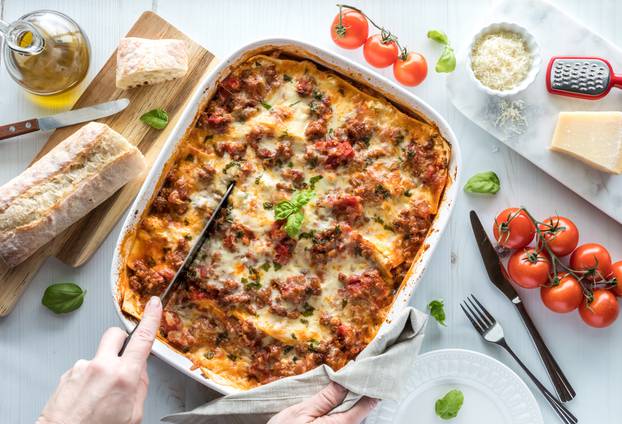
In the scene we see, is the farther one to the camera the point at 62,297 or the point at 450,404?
the point at 62,297

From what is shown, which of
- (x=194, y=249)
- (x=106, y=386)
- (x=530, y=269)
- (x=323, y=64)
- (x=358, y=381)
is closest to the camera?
(x=106, y=386)

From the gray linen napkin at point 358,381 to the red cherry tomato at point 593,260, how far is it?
3.60 feet

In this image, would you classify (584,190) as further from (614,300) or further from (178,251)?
(178,251)

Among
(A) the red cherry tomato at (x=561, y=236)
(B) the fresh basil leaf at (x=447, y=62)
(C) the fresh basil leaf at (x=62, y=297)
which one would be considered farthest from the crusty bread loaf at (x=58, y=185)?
(A) the red cherry tomato at (x=561, y=236)

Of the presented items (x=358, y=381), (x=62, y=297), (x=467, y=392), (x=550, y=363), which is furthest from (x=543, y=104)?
(x=62, y=297)

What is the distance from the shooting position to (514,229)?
363cm

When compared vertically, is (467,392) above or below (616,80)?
below

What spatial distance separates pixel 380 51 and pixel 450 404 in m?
2.00

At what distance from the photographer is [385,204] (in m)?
3.37

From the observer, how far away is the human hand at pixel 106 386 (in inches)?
112

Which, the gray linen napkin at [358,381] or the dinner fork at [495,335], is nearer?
the gray linen napkin at [358,381]

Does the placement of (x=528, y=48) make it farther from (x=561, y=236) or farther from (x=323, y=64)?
(x=323, y=64)

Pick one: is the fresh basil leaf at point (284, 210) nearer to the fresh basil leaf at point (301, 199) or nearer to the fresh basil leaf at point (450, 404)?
the fresh basil leaf at point (301, 199)

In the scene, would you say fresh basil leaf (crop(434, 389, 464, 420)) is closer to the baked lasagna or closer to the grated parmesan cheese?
the baked lasagna
